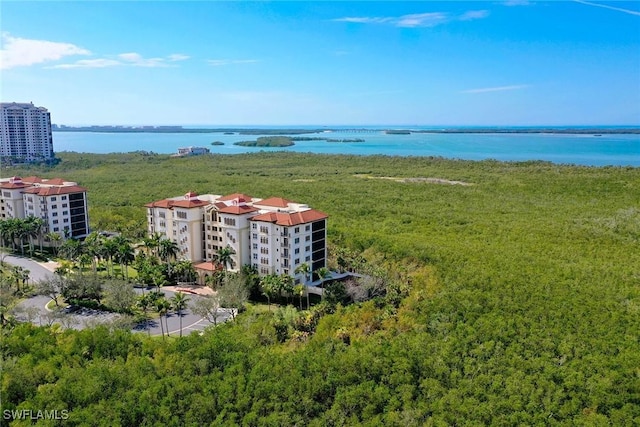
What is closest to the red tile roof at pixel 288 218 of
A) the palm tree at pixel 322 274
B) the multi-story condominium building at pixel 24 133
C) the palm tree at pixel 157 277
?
the palm tree at pixel 322 274

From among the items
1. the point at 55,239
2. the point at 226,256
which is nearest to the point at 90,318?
the point at 226,256

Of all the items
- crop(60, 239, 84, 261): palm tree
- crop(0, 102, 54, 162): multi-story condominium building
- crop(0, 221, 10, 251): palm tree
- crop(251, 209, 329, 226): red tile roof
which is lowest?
crop(60, 239, 84, 261): palm tree

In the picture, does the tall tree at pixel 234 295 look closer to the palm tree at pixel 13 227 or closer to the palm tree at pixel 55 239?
the palm tree at pixel 55 239

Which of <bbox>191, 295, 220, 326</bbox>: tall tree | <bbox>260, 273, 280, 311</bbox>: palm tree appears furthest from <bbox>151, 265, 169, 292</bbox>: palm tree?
<bbox>260, 273, 280, 311</bbox>: palm tree

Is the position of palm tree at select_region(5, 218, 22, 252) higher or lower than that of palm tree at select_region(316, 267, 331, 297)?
higher

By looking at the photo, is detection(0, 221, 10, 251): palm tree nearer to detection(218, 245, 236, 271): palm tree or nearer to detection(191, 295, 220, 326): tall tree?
detection(218, 245, 236, 271): palm tree

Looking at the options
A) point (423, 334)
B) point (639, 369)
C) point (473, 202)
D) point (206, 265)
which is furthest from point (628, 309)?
point (473, 202)

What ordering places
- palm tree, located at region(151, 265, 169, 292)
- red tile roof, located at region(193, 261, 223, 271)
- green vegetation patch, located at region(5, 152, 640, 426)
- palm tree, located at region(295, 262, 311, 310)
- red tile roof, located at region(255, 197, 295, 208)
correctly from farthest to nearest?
red tile roof, located at region(255, 197, 295, 208) → red tile roof, located at region(193, 261, 223, 271) → palm tree, located at region(295, 262, 311, 310) → palm tree, located at region(151, 265, 169, 292) → green vegetation patch, located at region(5, 152, 640, 426)
